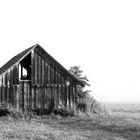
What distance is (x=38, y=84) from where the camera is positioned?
98.5 ft

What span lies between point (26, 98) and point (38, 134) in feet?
35.4

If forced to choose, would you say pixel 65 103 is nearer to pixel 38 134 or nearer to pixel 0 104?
pixel 0 104

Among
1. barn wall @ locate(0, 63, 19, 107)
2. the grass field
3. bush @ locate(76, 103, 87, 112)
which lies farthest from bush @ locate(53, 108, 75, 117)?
barn wall @ locate(0, 63, 19, 107)

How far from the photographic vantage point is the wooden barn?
28.8 metres

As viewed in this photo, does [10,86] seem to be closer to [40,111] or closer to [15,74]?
[15,74]

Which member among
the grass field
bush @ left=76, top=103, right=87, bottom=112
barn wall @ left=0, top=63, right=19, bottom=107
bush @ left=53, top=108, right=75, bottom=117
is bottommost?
the grass field

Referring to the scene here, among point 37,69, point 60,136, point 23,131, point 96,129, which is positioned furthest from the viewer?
point 37,69

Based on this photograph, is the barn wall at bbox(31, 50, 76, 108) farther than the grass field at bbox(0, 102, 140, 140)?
Yes

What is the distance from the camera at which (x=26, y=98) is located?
29359mm

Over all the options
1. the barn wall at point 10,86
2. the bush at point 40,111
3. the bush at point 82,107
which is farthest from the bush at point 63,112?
the barn wall at point 10,86

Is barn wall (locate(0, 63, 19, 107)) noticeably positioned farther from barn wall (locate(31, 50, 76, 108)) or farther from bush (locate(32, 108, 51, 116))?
bush (locate(32, 108, 51, 116))

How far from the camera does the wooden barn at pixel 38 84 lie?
94.6 feet

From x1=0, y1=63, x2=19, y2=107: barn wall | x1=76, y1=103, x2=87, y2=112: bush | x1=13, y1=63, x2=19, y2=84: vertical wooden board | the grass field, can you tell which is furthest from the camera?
x1=76, y1=103, x2=87, y2=112: bush

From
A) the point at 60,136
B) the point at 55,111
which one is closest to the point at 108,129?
the point at 60,136
